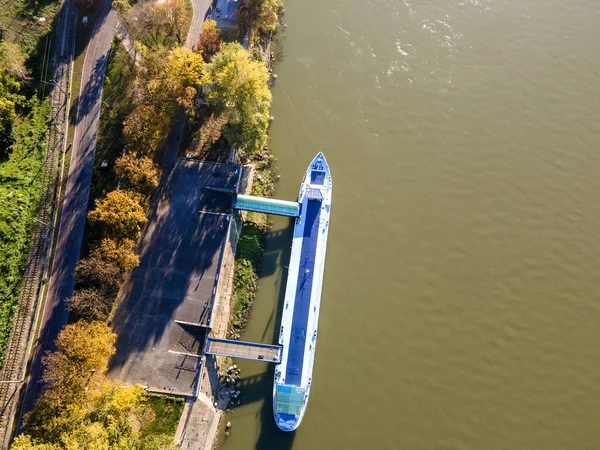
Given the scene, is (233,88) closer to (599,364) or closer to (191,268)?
(191,268)

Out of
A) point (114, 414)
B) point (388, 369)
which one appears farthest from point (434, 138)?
point (114, 414)

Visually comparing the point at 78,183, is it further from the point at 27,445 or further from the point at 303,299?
the point at 303,299

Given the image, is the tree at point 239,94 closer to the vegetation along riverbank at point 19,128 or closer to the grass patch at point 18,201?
the grass patch at point 18,201

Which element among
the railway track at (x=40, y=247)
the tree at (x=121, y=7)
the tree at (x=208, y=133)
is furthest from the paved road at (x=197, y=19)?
the railway track at (x=40, y=247)

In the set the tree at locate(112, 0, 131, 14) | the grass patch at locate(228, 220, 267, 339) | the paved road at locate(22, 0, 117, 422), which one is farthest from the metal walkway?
the tree at locate(112, 0, 131, 14)

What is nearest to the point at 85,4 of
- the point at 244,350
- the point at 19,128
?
the point at 19,128

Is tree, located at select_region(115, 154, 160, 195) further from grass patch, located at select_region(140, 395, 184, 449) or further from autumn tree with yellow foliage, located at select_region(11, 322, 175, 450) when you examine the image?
grass patch, located at select_region(140, 395, 184, 449)
